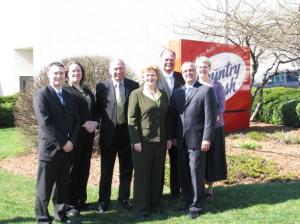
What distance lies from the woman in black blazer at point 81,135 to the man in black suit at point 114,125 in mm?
152

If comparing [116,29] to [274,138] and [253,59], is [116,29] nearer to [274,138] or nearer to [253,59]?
[253,59]

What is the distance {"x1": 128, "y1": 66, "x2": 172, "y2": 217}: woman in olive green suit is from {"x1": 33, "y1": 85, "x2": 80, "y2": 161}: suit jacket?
0.84 meters

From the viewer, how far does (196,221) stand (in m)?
6.04

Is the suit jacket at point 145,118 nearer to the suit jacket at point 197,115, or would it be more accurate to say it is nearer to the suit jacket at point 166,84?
the suit jacket at point 197,115

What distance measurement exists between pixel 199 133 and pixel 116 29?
14.9m

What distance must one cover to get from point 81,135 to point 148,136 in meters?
0.88

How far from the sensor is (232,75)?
12906mm

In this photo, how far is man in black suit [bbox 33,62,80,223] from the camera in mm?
5586

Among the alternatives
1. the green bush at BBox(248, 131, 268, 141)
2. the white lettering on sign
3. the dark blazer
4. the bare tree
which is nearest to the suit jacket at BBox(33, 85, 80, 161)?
the dark blazer

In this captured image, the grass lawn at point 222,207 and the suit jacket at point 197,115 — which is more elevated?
the suit jacket at point 197,115

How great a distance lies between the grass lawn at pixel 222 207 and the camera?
6.12 meters

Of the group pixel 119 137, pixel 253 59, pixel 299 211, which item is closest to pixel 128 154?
pixel 119 137

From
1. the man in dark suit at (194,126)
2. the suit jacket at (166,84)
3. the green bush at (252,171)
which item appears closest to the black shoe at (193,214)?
the man in dark suit at (194,126)

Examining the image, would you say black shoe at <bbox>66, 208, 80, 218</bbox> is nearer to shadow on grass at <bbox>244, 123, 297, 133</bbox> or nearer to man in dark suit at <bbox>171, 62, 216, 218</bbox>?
man in dark suit at <bbox>171, 62, 216, 218</bbox>
